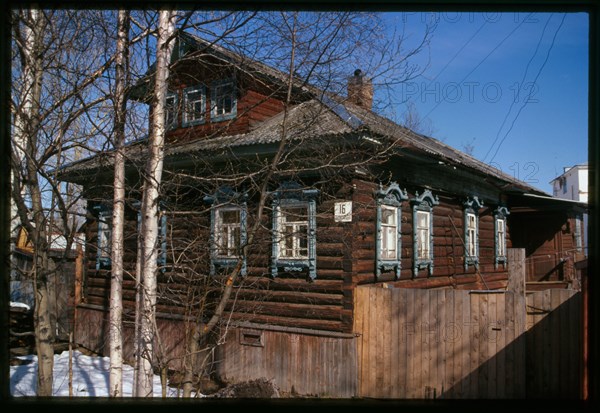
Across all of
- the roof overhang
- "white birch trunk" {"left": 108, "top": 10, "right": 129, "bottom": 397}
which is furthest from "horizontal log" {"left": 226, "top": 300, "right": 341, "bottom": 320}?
the roof overhang

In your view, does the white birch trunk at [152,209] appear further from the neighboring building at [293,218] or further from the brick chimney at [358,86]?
the brick chimney at [358,86]

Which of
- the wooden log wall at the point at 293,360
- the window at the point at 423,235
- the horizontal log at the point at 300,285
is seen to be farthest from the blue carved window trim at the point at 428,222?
the wooden log wall at the point at 293,360

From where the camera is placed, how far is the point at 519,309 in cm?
705

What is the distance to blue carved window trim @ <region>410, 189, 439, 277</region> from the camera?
9.85 metres

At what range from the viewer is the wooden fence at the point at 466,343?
6785 millimetres

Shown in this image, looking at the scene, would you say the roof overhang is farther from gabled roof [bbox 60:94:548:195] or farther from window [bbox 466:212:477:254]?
gabled roof [bbox 60:94:548:195]

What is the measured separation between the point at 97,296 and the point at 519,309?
9062mm

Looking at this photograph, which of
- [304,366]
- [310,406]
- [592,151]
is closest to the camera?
[310,406]

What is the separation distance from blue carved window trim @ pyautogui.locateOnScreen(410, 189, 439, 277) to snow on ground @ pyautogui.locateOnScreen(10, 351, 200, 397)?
5.12 meters

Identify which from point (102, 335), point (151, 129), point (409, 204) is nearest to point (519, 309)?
point (409, 204)

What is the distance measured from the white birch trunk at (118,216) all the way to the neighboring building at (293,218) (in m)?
0.33

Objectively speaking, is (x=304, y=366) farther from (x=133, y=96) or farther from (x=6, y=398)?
(x=6, y=398)

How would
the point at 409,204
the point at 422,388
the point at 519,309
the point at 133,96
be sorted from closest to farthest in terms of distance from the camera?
the point at 133,96 < the point at 519,309 < the point at 422,388 < the point at 409,204

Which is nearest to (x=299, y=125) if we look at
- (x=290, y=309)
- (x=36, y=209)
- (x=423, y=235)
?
(x=36, y=209)
